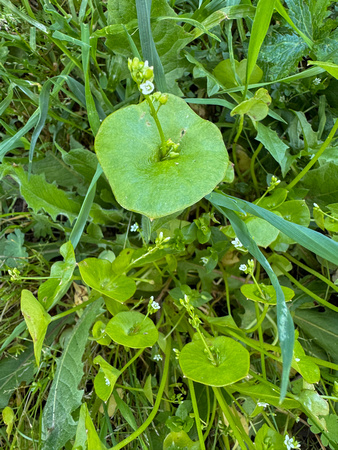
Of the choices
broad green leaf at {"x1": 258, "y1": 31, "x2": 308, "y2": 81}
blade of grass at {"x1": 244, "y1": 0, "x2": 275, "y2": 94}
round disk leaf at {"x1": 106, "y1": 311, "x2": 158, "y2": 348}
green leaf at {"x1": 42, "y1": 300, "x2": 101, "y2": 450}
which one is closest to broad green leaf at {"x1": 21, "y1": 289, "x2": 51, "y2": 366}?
round disk leaf at {"x1": 106, "y1": 311, "x2": 158, "y2": 348}

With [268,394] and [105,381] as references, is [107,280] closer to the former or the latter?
[105,381]

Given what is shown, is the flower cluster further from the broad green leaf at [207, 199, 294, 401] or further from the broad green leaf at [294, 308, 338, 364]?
the broad green leaf at [294, 308, 338, 364]

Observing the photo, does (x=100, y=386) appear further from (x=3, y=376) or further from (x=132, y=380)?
(x=3, y=376)

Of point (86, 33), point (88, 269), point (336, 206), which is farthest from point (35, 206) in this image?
point (336, 206)

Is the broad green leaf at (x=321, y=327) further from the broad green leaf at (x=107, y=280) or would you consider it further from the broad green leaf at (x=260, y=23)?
the broad green leaf at (x=260, y=23)

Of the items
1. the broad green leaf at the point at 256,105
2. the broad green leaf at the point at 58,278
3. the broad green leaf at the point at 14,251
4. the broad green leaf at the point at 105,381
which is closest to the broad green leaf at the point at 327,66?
the broad green leaf at the point at 256,105

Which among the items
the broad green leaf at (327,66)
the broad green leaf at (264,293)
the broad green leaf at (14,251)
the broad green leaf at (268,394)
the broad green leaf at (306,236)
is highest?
the broad green leaf at (327,66)
